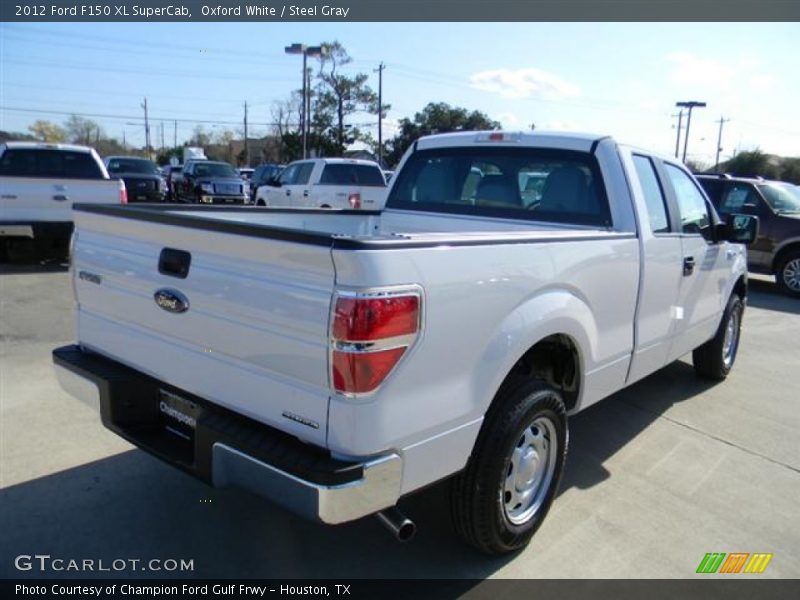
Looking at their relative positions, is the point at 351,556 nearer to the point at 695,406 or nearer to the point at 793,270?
the point at 695,406

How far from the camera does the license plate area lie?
253cm

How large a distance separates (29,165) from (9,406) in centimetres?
719

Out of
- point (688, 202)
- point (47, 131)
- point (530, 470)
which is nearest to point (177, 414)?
point (530, 470)

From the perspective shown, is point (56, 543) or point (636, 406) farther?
point (636, 406)

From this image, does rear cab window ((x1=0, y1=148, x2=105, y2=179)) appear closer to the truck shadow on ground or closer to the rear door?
the truck shadow on ground

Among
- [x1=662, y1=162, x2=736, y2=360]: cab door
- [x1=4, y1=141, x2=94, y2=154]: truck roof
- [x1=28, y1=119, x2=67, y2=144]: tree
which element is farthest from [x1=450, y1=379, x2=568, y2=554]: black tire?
[x1=28, y1=119, x2=67, y2=144]: tree

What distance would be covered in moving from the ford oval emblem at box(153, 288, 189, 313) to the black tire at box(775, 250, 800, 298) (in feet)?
37.7

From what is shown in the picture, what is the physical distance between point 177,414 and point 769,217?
11.5 meters

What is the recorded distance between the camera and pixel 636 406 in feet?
16.4

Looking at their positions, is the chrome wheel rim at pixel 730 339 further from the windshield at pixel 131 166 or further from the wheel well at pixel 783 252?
the windshield at pixel 131 166

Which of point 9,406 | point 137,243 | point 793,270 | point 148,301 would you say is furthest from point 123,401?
point 793,270

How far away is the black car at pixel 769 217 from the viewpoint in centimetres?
1085

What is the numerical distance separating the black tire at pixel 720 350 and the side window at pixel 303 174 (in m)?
10.1

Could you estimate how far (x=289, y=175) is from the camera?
14.8 m
